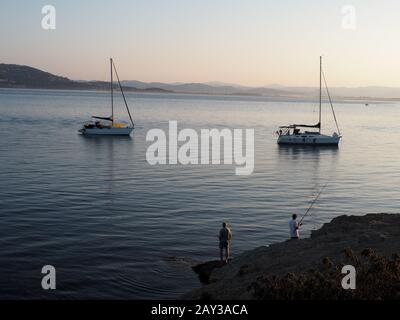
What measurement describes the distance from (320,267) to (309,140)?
220 feet

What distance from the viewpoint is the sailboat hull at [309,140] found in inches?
3187

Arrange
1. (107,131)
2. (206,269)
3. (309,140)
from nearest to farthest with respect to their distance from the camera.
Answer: (206,269), (309,140), (107,131)

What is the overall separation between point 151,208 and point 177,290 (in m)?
14.0

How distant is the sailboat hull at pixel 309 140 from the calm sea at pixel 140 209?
13.8 m

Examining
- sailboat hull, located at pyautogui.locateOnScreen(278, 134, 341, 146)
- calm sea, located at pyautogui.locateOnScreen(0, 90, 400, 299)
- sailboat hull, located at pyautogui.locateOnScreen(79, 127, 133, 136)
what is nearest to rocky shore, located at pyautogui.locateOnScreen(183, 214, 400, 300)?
calm sea, located at pyautogui.locateOnScreen(0, 90, 400, 299)

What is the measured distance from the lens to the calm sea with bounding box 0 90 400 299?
21547 mm

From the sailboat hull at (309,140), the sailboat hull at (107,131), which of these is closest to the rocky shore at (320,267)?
the sailboat hull at (309,140)

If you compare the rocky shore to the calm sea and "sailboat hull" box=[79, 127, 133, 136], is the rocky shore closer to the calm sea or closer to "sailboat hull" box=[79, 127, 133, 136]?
the calm sea

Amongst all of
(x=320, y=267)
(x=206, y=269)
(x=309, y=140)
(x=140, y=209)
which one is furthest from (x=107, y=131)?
(x=320, y=267)

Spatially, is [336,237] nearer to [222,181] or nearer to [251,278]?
[251,278]

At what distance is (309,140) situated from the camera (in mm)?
81812

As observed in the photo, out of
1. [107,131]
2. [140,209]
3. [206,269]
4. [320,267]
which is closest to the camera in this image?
[320,267]

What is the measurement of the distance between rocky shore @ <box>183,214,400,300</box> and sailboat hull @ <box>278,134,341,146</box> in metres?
55.1

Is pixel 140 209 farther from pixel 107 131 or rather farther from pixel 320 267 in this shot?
pixel 107 131
